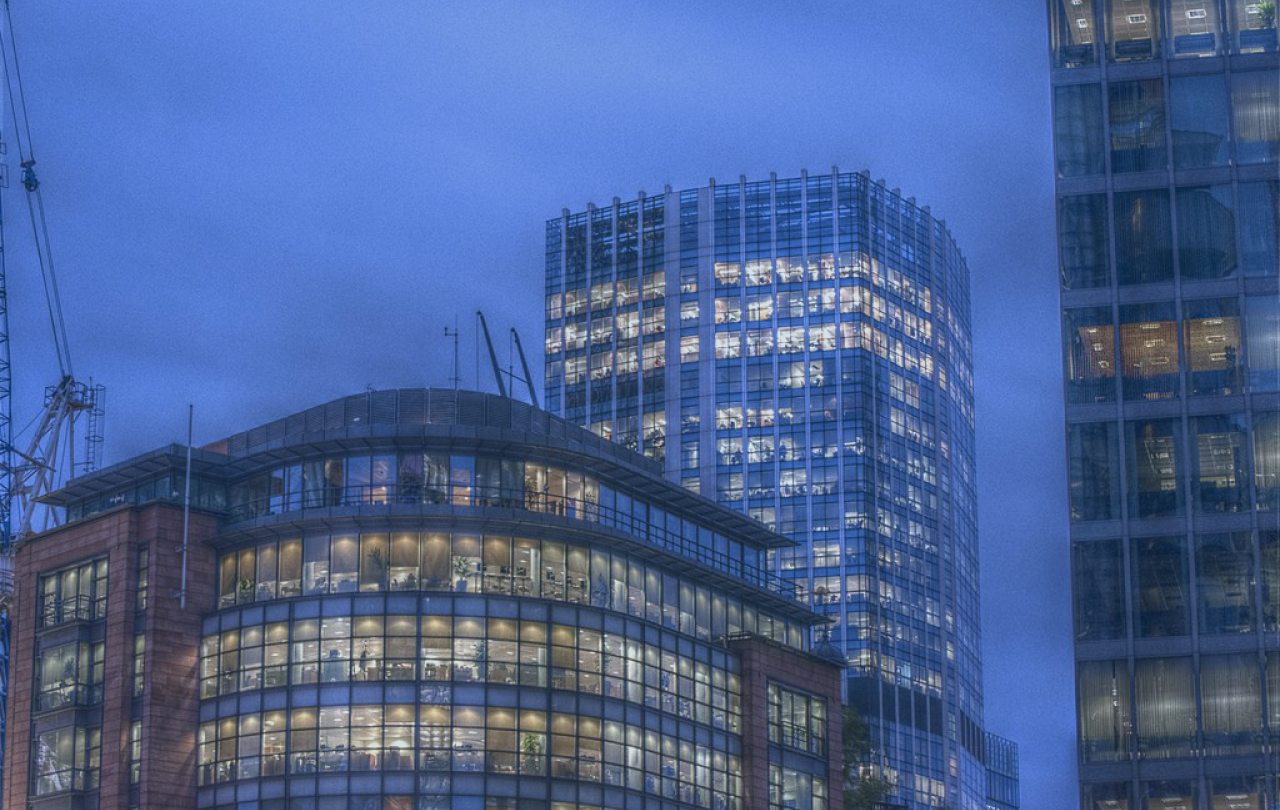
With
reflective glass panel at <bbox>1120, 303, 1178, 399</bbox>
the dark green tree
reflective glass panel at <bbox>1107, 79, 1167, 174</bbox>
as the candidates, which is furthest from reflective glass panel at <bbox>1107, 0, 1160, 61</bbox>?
the dark green tree

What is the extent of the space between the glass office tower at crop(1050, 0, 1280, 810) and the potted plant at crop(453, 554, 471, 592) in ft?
180

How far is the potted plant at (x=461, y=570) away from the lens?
138m

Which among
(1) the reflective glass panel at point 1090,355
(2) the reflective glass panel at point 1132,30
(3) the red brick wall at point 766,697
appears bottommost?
(3) the red brick wall at point 766,697

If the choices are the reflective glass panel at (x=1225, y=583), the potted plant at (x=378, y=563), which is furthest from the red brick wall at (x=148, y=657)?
the reflective glass panel at (x=1225, y=583)

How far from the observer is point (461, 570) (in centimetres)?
13850

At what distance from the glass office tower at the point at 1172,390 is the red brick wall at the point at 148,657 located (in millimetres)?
66250

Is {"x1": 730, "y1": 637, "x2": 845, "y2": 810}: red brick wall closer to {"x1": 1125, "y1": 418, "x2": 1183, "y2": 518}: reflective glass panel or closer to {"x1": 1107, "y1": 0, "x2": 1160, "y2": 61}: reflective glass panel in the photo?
{"x1": 1125, "y1": 418, "x2": 1183, "y2": 518}: reflective glass panel

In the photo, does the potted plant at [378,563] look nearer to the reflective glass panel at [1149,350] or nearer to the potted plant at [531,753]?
the potted plant at [531,753]

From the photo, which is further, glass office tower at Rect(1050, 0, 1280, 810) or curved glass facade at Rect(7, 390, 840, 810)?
curved glass facade at Rect(7, 390, 840, 810)

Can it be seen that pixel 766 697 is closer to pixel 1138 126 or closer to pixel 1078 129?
pixel 1078 129

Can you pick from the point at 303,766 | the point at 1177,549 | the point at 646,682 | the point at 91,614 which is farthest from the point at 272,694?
the point at 1177,549

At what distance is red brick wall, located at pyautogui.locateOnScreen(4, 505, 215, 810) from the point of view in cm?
13525

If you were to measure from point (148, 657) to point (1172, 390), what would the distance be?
7069 cm

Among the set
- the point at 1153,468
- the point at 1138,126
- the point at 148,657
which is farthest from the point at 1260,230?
the point at 148,657
